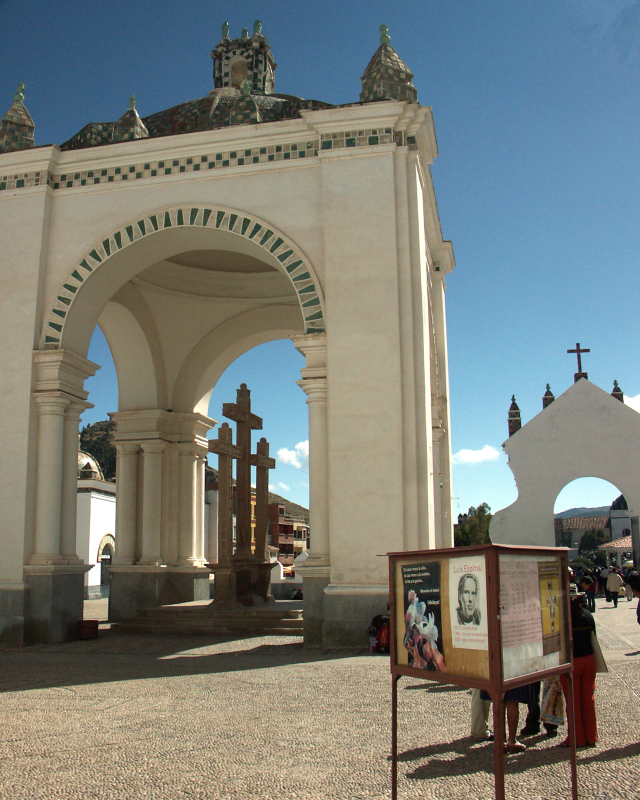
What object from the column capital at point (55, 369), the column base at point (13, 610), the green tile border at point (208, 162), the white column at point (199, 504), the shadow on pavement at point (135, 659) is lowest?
the shadow on pavement at point (135, 659)

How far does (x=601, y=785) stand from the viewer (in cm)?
349

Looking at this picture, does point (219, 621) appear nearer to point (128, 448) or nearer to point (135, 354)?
point (128, 448)

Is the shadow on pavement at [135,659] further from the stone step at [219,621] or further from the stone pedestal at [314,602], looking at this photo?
the stone step at [219,621]

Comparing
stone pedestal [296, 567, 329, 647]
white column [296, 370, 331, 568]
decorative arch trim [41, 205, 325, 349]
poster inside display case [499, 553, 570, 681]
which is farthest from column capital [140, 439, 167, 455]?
poster inside display case [499, 553, 570, 681]

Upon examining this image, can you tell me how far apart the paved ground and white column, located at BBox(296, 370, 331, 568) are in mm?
1374

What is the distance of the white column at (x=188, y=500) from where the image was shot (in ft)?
43.2

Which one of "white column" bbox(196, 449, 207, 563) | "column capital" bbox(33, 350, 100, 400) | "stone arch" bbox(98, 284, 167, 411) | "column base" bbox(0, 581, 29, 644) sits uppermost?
"stone arch" bbox(98, 284, 167, 411)

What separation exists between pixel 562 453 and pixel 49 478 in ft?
40.4

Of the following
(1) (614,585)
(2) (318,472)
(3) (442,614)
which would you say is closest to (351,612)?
(2) (318,472)

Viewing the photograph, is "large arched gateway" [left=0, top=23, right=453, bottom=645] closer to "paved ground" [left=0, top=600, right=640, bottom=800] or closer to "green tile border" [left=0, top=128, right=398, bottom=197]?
"green tile border" [left=0, top=128, right=398, bottom=197]

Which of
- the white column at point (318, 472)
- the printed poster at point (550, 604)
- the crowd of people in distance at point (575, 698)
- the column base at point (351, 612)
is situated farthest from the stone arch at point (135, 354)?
the printed poster at point (550, 604)

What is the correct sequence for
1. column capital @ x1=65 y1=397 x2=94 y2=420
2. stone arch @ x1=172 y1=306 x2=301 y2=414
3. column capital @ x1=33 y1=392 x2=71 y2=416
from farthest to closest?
stone arch @ x1=172 y1=306 x2=301 y2=414 → column capital @ x1=65 y1=397 x2=94 y2=420 → column capital @ x1=33 y1=392 x2=71 y2=416

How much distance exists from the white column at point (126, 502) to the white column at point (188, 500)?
80 cm

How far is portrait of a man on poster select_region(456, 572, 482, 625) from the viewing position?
3119 millimetres
